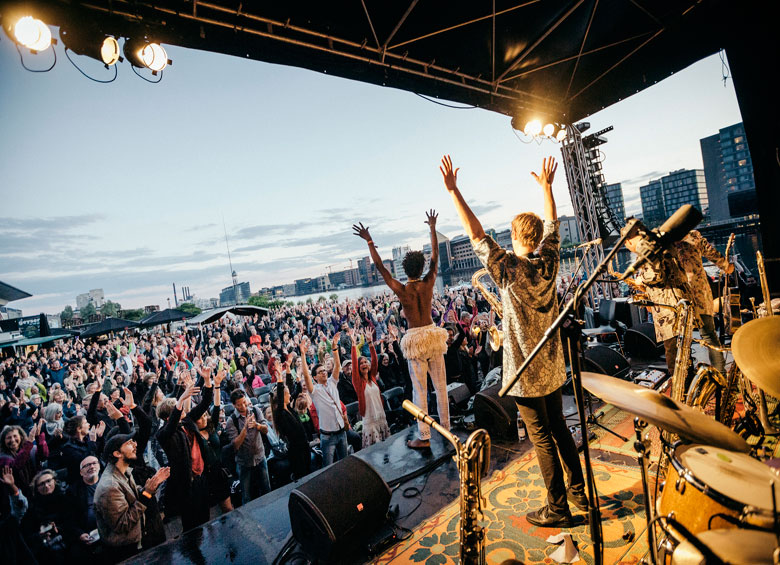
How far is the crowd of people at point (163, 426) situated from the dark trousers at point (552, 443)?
172cm

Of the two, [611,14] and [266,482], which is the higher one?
[611,14]

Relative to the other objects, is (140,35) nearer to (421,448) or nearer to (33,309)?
(33,309)

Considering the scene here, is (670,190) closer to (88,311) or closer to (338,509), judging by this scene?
(338,509)

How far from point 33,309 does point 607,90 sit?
24.5ft

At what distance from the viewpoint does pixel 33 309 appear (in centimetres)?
315

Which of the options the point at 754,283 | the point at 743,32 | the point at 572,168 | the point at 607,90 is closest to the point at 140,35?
the point at 607,90

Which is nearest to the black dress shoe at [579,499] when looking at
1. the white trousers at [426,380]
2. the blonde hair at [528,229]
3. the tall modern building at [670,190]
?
the white trousers at [426,380]

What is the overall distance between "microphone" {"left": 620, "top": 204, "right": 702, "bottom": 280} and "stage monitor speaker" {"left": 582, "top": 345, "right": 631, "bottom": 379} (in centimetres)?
342

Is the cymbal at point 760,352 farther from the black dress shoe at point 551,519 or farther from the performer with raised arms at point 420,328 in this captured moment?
the performer with raised arms at point 420,328

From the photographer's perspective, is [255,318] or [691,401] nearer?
[691,401]

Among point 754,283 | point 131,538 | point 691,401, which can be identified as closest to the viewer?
point 691,401

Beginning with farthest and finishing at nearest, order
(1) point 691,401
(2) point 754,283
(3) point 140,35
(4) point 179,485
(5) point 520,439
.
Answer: (2) point 754,283
(5) point 520,439
(4) point 179,485
(3) point 140,35
(1) point 691,401

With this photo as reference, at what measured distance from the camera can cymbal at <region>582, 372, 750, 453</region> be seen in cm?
123

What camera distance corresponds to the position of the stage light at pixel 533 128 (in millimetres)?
5508
